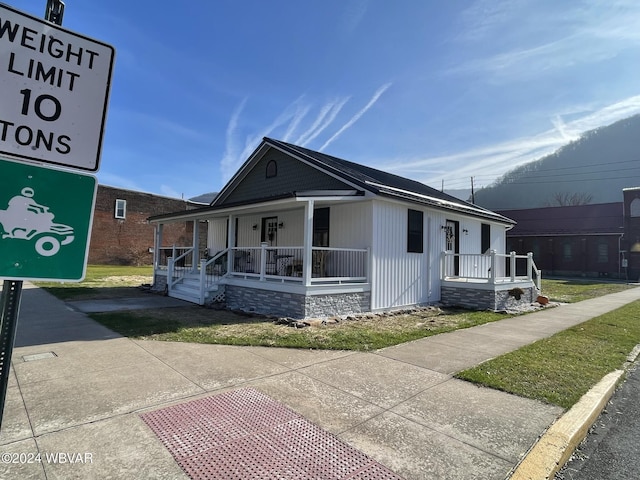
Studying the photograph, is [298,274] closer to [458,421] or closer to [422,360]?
[422,360]

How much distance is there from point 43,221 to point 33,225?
41 mm

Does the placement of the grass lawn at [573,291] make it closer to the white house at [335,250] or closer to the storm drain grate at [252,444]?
the white house at [335,250]

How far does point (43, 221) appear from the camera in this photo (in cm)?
167

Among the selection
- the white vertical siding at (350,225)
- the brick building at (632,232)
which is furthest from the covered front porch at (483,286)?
the brick building at (632,232)

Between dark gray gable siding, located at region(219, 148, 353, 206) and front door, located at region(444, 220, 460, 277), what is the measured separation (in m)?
4.70

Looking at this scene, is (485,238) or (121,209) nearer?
(485,238)

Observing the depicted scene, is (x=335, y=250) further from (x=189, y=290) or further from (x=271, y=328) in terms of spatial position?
(x=189, y=290)

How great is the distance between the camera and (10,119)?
1.68m

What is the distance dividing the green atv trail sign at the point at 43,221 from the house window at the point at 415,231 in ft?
33.8

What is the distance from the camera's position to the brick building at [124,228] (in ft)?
91.5

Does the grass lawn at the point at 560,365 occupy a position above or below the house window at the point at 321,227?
below

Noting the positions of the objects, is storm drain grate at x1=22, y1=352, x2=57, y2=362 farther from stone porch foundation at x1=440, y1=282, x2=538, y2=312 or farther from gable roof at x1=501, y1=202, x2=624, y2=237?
gable roof at x1=501, y1=202, x2=624, y2=237

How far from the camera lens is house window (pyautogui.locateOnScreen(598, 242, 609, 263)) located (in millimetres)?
35469

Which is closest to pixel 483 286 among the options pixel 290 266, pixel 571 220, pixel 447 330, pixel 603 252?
pixel 447 330
